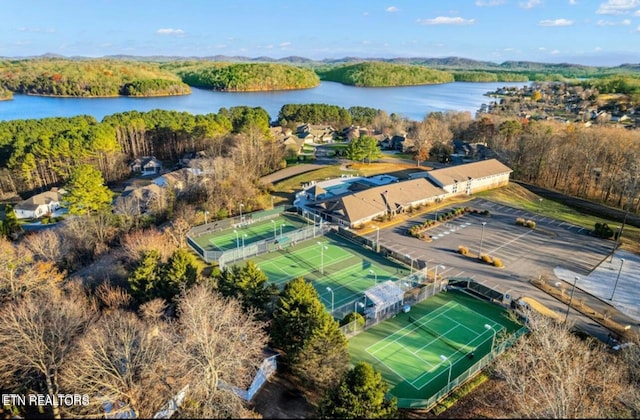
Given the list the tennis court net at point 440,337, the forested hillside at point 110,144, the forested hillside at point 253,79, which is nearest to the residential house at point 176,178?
the forested hillside at point 110,144

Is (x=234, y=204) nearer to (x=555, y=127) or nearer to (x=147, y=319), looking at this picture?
(x=147, y=319)

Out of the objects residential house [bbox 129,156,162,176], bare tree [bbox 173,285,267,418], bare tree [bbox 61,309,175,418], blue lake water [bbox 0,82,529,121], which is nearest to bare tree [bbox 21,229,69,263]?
bare tree [bbox 61,309,175,418]

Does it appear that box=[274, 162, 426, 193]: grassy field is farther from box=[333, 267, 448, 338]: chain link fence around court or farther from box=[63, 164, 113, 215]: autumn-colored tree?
box=[333, 267, 448, 338]: chain link fence around court

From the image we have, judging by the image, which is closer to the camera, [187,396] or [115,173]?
[187,396]

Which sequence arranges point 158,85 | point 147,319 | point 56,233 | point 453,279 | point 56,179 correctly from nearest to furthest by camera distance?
point 147,319 < point 453,279 < point 56,233 < point 56,179 < point 158,85

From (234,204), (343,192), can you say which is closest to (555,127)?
(343,192)
